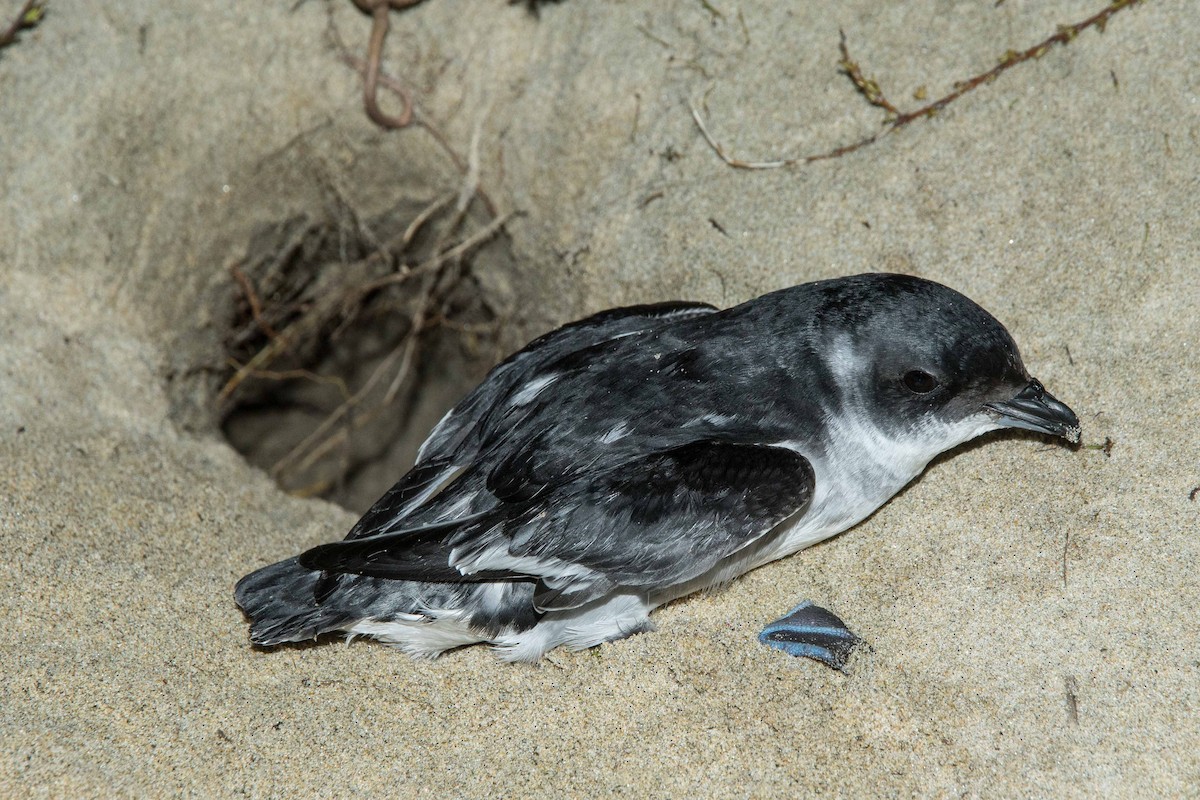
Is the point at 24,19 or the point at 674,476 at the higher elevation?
the point at 24,19

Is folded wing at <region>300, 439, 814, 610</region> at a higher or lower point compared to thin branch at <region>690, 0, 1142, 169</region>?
lower

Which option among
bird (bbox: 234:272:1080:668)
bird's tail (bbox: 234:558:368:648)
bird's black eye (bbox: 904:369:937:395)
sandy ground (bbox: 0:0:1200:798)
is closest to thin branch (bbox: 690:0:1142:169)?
sandy ground (bbox: 0:0:1200:798)

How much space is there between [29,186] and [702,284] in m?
2.62

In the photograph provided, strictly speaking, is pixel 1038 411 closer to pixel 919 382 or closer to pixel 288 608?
pixel 919 382

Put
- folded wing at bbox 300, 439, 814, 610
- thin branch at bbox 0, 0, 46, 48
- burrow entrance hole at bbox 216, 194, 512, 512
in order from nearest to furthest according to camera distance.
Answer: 1. folded wing at bbox 300, 439, 814, 610
2. thin branch at bbox 0, 0, 46, 48
3. burrow entrance hole at bbox 216, 194, 512, 512

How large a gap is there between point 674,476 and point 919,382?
28.2 inches

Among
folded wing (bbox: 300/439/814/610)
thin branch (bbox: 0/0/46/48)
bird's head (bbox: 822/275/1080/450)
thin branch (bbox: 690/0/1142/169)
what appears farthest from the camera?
thin branch (bbox: 0/0/46/48)

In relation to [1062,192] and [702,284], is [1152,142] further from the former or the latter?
[702,284]

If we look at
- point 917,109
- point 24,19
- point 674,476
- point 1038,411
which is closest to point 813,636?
point 674,476

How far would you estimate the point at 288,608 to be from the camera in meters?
2.68

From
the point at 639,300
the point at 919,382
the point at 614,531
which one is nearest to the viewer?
the point at 614,531

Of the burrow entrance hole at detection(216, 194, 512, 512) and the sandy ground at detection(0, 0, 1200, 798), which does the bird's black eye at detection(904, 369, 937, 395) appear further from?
the burrow entrance hole at detection(216, 194, 512, 512)

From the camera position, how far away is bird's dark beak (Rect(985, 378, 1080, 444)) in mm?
2646

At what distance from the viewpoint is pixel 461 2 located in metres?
4.26
